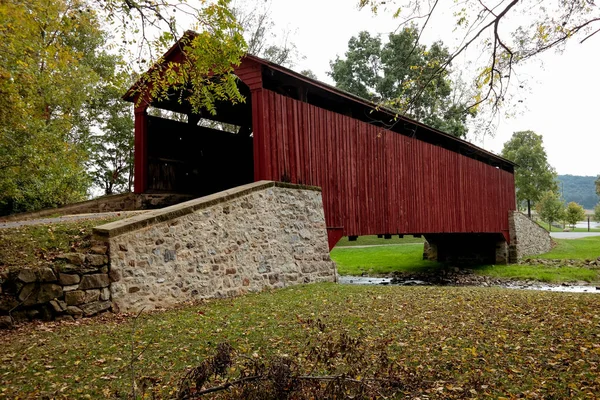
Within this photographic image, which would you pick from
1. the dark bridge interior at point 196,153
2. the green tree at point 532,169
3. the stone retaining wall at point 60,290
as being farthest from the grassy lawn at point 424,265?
the stone retaining wall at point 60,290

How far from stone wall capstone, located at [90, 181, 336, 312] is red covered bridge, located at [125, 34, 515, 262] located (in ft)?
2.69

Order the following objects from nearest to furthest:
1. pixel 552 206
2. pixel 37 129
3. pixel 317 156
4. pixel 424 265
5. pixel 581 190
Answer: pixel 317 156 → pixel 37 129 → pixel 424 265 → pixel 552 206 → pixel 581 190

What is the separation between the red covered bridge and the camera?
30.4 feet

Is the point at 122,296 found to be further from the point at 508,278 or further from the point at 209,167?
the point at 508,278

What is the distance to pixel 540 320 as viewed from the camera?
5105 millimetres

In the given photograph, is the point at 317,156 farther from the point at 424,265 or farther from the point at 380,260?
the point at 380,260

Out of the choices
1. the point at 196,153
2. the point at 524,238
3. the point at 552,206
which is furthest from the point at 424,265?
the point at 552,206

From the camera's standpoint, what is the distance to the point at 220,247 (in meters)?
7.37

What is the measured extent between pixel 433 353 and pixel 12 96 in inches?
380

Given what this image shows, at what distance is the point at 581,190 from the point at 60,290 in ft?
655

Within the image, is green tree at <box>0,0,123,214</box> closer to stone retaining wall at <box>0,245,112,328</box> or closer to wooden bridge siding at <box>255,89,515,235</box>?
stone retaining wall at <box>0,245,112,328</box>

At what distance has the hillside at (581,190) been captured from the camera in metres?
148

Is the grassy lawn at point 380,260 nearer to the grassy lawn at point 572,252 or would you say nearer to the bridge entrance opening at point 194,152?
the grassy lawn at point 572,252

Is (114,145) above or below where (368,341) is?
above
